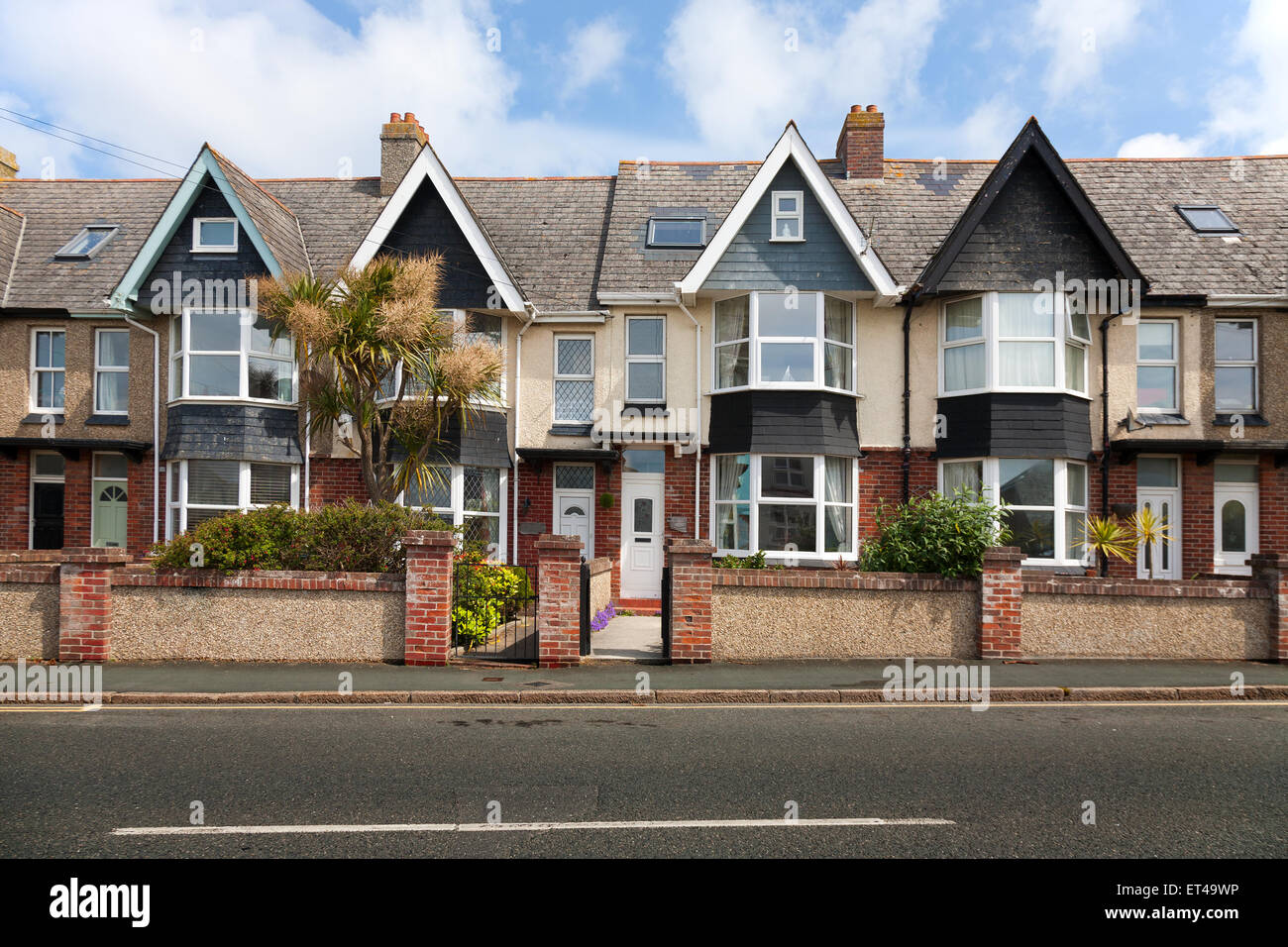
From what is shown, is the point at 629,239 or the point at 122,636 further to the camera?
the point at 629,239

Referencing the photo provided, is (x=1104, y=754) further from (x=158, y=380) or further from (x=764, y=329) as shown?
(x=158, y=380)

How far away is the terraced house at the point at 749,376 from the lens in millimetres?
15125

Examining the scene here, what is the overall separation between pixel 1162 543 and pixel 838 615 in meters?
8.93

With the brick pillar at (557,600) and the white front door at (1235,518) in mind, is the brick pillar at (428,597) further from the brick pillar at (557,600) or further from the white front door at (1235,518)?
the white front door at (1235,518)

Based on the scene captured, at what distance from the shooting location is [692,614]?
10.5 metres

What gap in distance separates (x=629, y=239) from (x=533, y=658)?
10257 mm

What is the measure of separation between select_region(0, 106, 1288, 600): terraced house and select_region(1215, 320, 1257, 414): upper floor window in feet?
0.14

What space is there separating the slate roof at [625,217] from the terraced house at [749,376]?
0.14 meters

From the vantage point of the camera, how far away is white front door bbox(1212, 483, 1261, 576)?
15.6 m

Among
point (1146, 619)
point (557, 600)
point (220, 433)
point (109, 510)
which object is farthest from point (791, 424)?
point (109, 510)

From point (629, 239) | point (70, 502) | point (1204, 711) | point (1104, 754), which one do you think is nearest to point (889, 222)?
point (629, 239)

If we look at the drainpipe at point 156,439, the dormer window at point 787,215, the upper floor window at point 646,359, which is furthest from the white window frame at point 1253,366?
the drainpipe at point 156,439

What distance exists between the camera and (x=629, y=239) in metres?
17.7
